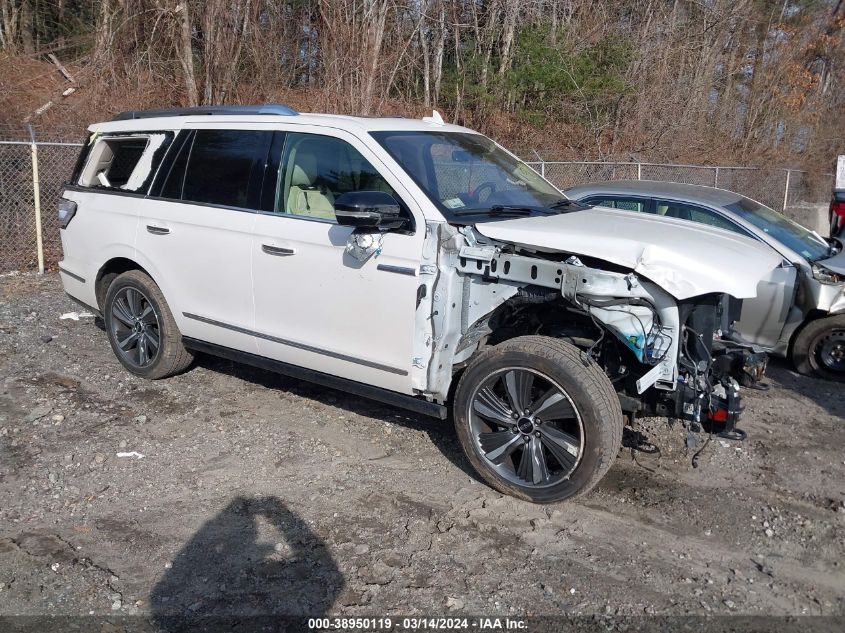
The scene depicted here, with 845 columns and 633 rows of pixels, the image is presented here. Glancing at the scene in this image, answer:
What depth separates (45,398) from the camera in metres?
5.84

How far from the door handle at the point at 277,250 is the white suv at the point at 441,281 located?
0.04 feet

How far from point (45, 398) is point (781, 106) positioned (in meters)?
25.7

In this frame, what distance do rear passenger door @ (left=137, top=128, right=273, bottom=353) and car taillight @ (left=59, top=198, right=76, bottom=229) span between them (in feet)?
3.21

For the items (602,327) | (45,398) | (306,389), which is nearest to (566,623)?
(602,327)

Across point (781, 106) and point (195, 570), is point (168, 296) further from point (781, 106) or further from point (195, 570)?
point (781, 106)

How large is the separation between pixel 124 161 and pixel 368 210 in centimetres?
295

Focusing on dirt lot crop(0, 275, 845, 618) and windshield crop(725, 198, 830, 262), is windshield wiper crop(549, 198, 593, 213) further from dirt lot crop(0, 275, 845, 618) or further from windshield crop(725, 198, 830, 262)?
windshield crop(725, 198, 830, 262)

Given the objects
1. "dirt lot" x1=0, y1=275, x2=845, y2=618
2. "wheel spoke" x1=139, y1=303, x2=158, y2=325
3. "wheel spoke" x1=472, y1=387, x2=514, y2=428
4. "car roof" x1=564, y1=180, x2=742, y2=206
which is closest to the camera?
"dirt lot" x1=0, y1=275, x2=845, y2=618

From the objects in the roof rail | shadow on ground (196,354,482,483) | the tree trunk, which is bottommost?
shadow on ground (196,354,482,483)

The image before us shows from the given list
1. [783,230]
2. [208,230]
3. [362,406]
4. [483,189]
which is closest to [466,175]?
[483,189]

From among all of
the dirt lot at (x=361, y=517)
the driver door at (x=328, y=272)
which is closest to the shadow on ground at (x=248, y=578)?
the dirt lot at (x=361, y=517)

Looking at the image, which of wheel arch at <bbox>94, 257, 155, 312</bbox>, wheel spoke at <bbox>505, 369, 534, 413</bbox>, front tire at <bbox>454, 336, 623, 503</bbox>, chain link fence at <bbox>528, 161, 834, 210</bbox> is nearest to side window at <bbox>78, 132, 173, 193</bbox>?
wheel arch at <bbox>94, 257, 155, 312</bbox>

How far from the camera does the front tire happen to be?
3988 millimetres

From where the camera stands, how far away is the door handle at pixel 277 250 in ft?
15.9
